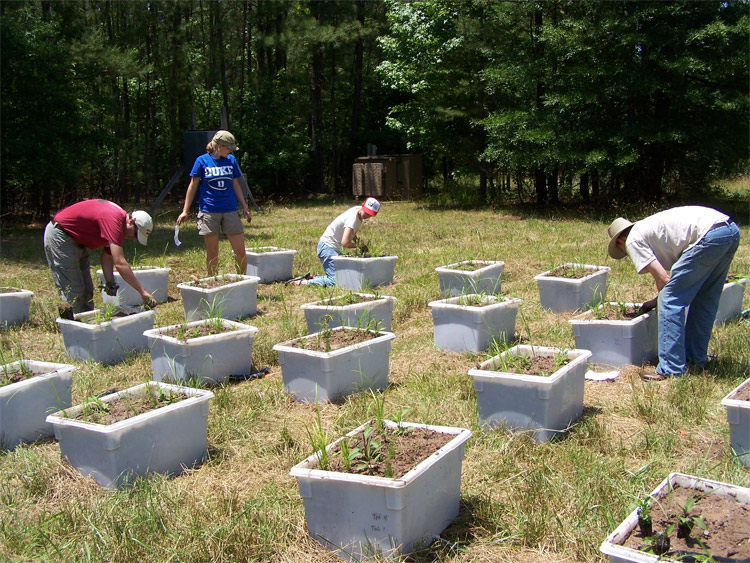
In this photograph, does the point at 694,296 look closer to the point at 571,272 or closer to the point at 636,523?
the point at 571,272

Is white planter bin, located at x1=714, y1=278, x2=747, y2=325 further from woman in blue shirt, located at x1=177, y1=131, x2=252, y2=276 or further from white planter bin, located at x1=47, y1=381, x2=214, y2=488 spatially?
woman in blue shirt, located at x1=177, y1=131, x2=252, y2=276

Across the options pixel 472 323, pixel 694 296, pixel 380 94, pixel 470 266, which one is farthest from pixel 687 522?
pixel 380 94

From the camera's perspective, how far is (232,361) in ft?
16.8

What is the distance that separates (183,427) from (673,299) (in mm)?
3159

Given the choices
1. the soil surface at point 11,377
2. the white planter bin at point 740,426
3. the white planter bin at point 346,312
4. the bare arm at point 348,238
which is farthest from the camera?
the bare arm at point 348,238

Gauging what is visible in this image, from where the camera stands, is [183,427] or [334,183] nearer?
[183,427]

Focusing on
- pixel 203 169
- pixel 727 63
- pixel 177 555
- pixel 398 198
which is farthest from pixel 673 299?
pixel 398 198

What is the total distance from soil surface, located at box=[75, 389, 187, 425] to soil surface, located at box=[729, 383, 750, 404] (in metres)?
2.84

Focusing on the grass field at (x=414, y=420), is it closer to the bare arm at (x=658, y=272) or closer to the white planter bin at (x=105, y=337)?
the white planter bin at (x=105, y=337)

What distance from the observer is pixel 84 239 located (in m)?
6.18

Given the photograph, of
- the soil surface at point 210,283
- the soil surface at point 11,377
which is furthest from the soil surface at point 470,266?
the soil surface at point 11,377

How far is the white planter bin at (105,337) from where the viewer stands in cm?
552

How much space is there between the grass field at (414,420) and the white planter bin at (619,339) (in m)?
0.30

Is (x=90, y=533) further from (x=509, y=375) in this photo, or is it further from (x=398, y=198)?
(x=398, y=198)
